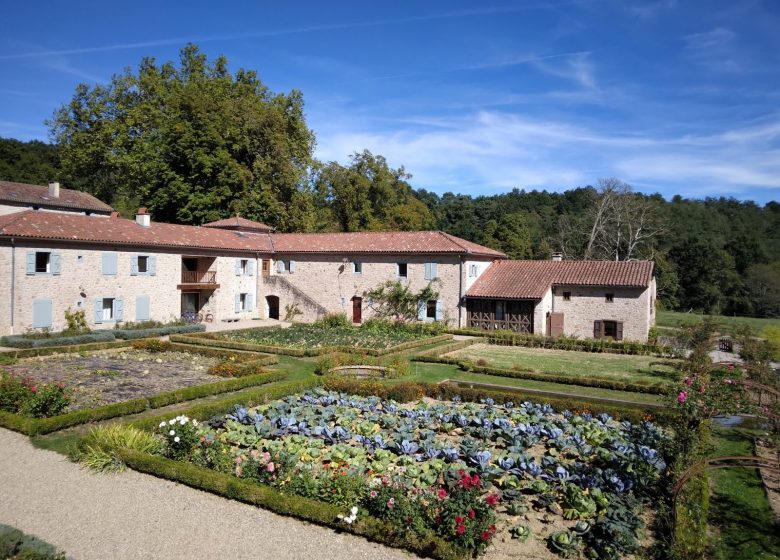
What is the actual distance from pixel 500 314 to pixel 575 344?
5514 millimetres

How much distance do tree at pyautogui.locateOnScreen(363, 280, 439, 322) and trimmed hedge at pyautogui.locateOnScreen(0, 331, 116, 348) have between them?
1494cm

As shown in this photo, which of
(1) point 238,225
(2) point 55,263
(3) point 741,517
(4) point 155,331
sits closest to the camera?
(3) point 741,517

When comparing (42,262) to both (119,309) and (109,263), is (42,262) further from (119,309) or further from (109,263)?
(119,309)

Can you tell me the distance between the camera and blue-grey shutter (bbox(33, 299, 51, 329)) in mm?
24844

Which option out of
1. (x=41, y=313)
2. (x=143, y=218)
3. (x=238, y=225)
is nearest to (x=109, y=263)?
(x=41, y=313)

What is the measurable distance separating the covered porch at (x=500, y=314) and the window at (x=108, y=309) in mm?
18944

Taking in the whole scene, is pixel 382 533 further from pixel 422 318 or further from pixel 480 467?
pixel 422 318

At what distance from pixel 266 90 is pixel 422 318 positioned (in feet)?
87.8

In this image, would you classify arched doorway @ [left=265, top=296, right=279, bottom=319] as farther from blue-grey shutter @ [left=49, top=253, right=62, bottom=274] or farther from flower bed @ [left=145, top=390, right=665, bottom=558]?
flower bed @ [left=145, top=390, right=665, bottom=558]

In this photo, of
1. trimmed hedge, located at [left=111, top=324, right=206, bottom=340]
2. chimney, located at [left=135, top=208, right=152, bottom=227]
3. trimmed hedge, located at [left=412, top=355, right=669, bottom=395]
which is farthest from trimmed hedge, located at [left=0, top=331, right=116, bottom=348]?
trimmed hedge, located at [left=412, top=355, right=669, bottom=395]

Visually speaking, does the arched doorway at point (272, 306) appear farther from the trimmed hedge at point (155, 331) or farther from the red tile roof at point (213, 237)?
the trimmed hedge at point (155, 331)

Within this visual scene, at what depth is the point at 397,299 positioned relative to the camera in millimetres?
33531

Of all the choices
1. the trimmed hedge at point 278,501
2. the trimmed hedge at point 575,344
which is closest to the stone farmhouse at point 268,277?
the trimmed hedge at point 575,344

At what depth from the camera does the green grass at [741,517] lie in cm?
795
